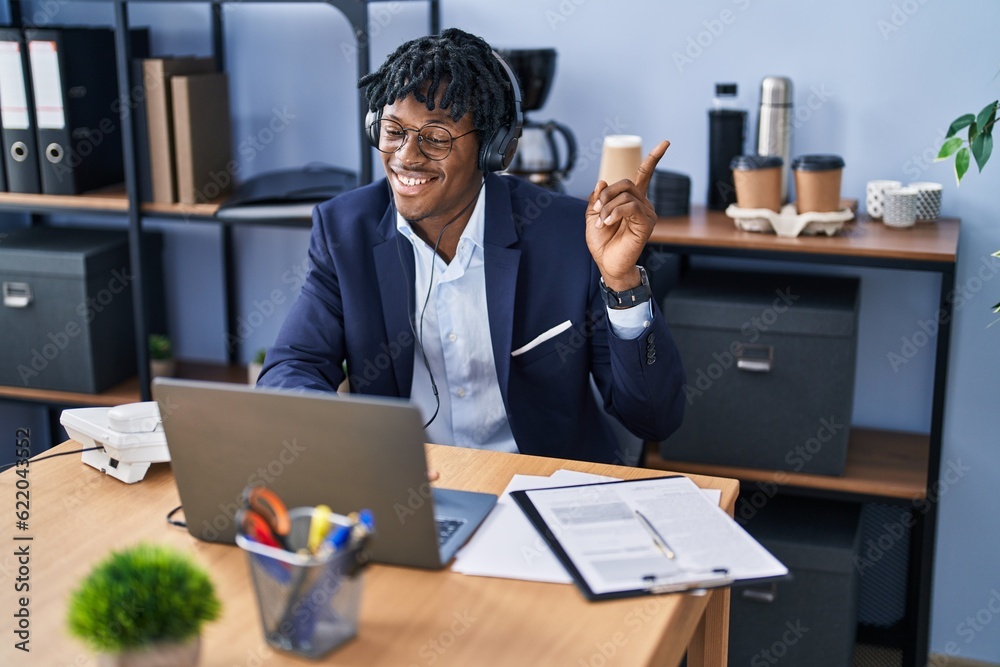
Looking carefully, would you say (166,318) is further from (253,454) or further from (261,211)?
(253,454)

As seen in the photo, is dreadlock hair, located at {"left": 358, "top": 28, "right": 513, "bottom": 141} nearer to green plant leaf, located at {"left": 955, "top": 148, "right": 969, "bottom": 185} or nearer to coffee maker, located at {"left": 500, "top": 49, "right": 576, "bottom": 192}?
coffee maker, located at {"left": 500, "top": 49, "right": 576, "bottom": 192}

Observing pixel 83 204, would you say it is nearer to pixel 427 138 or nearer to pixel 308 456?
pixel 427 138

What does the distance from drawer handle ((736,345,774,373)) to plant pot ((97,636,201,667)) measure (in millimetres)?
1361

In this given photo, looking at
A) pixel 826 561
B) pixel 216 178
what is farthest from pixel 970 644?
pixel 216 178

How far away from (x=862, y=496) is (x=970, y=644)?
586 millimetres

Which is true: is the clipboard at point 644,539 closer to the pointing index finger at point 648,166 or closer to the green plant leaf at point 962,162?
the pointing index finger at point 648,166

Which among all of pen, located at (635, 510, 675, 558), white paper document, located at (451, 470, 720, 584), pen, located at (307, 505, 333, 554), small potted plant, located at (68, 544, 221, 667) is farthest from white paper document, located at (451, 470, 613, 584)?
small potted plant, located at (68, 544, 221, 667)

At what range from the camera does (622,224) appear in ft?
5.17

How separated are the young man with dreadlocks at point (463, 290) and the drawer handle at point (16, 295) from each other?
3.37ft

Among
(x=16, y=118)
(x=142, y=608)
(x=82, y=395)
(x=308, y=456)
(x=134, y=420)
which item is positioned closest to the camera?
(x=142, y=608)

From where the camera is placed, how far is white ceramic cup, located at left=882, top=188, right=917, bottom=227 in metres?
2.08

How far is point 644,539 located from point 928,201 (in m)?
1.24

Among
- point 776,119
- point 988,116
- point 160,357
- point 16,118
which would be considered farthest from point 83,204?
point 988,116

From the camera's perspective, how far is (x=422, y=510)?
1098 millimetres
